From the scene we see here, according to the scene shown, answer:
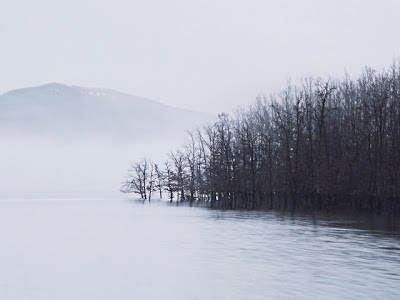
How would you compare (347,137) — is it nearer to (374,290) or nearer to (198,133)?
(198,133)

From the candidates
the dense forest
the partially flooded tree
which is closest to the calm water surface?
the dense forest

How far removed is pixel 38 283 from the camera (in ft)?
61.3

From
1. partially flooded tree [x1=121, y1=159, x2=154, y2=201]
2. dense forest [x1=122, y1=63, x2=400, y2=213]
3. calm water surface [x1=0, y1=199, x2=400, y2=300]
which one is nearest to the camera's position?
calm water surface [x1=0, y1=199, x2=400, y2=300]

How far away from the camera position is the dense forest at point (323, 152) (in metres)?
67.4

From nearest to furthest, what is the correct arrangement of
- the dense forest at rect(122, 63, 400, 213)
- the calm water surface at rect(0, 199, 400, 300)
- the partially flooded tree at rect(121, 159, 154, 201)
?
the calm water surface at rect(0, 199, 400, 300)
the dense forest at rect(122, 63, 400, 213)
the partially flooded tree at rect(121, 159, 154, 201)

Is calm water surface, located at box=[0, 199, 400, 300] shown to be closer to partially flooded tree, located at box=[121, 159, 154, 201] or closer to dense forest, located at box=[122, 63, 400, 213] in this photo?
dense forest, located at box=[122, 63, 400, 213]

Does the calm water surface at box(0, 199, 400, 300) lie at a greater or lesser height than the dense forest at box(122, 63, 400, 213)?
lesser

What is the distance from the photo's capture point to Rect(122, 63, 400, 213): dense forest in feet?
221

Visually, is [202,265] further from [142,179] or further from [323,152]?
[142,179]

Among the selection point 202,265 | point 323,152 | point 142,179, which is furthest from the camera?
point 142,179

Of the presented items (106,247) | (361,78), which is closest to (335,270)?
(106,247)

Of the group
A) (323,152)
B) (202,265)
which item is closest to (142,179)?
(323,152)

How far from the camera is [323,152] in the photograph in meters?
75.6

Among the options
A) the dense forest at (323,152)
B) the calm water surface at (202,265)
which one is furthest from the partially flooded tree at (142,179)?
the calm water surface at (202,265)
